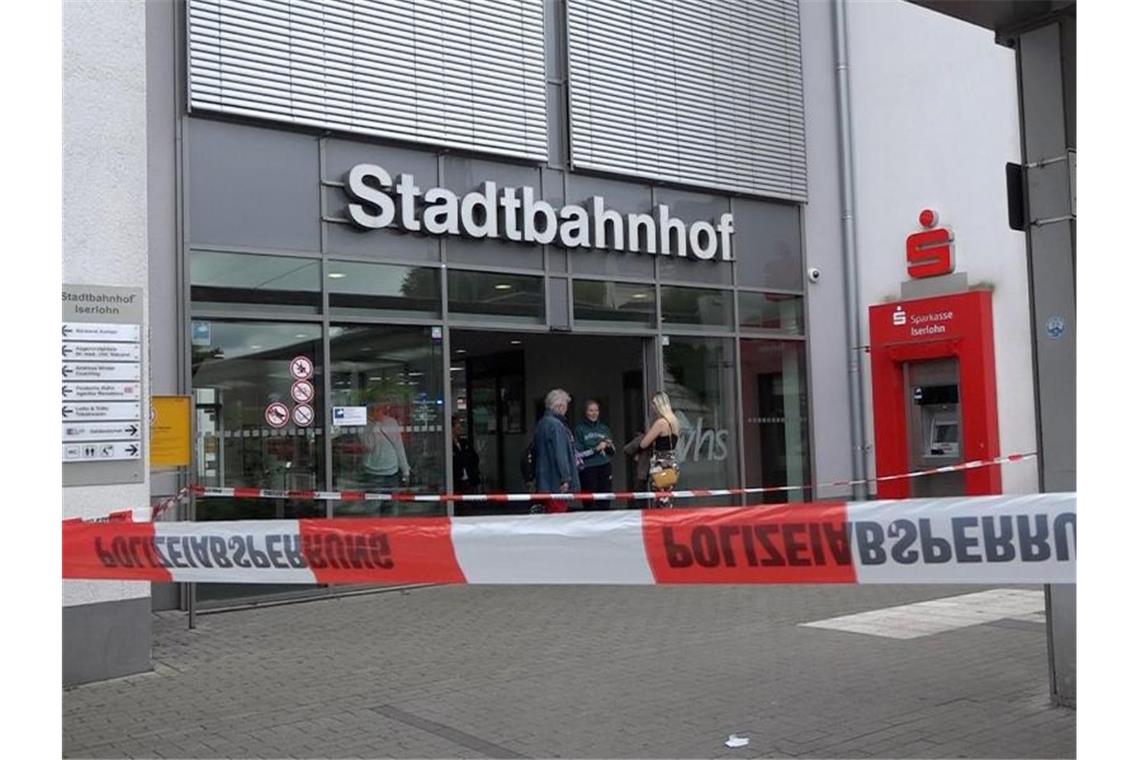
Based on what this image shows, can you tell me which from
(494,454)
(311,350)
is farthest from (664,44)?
(494,454)

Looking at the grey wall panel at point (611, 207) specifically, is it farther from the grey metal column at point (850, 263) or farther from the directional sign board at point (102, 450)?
the directional sign board at point (102, 450)

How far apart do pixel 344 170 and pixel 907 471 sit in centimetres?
853

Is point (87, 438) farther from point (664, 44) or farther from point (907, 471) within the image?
point (907, 471)

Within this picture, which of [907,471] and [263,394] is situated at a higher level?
[263,394]

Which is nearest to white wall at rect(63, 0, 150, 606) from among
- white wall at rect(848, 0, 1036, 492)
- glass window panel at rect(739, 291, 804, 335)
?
Result: glass window panel at rect(739, 291, 804, 335)

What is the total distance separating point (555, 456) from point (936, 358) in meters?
6.28

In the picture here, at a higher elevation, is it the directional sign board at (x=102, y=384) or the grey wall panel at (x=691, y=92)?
the grey wall panel at (x=691, y=92)

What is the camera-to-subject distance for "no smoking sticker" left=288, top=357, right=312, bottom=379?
10047 millimetres

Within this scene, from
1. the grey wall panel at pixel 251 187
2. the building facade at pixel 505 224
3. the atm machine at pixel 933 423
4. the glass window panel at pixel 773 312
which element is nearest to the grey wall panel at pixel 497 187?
the building facade at pixel 505 224

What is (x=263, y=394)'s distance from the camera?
32.5ft

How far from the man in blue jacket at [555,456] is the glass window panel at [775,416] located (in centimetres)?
379

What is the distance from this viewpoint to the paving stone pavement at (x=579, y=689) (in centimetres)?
521

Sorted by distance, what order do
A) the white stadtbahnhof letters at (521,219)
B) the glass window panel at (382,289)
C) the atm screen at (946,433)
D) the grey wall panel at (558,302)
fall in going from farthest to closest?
the atm screen at (946,433) → the grey wall panel at (558,302) → the white stadtbahnhof letters at (521,219) → the glass window panel at (382,289)

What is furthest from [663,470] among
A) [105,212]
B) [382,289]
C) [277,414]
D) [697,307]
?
[105,212]
